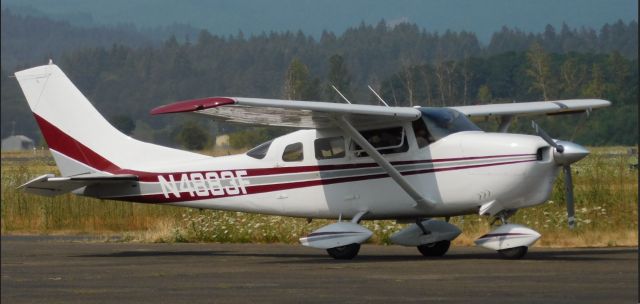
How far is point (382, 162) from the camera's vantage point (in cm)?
1595

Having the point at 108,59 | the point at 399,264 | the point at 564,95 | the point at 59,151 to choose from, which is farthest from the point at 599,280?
the point at 108,59

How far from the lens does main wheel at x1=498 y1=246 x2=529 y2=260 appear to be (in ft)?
50.3

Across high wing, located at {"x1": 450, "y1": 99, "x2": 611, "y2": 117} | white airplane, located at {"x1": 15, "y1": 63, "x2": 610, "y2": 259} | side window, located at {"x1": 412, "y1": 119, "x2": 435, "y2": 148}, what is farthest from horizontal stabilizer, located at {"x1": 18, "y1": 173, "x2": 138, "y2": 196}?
high wing, located at {"x1": 450, "y1": 99, "x2": 611, "y2": 117}

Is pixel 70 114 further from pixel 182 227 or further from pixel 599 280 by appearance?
pixel 599 280

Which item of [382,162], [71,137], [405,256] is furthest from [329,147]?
[71,137]

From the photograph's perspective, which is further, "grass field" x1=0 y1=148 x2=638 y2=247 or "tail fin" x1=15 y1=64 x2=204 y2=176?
"grass field" x1=0 y1=148 x2=638 y2=247

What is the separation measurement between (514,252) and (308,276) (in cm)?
304

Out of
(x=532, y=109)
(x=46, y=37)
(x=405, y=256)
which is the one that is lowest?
(x=405, y=256)

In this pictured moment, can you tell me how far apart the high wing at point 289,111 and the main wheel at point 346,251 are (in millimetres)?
1569

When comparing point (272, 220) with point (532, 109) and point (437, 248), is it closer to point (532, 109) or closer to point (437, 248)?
point (437, 248)

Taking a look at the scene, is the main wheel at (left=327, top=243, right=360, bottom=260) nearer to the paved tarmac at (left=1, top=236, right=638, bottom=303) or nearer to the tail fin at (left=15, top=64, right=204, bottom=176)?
the paved tarmac at (left=1, top=236, right=638, bottom=303)

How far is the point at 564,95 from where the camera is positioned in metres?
51.3

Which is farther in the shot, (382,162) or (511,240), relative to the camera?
(382,162)

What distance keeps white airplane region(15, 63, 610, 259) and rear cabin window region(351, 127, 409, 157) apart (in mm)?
13
